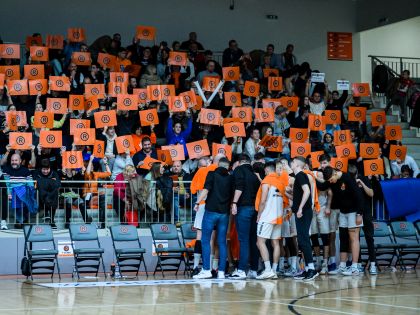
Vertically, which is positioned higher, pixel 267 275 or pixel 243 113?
pixel 243 113

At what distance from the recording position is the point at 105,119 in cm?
1811

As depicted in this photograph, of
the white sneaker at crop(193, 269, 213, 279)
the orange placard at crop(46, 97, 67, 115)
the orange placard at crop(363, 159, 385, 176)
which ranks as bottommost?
the white sneaker at crop(193, 269, 213, 279)

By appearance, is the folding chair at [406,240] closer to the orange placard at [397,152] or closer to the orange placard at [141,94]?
the orange placard at [397,152]

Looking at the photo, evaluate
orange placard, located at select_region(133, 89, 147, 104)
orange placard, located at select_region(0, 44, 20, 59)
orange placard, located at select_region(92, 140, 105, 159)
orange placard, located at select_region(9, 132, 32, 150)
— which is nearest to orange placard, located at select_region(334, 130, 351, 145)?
orange placard, located at select_region(133, 89, 147, 104)

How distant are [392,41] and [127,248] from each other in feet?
45.4

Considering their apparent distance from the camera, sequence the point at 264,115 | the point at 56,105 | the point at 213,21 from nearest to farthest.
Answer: the point at 56,105 < the point at 264,115 < the point at 213,21

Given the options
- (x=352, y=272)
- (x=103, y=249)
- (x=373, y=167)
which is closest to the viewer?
(x=352, y=272)

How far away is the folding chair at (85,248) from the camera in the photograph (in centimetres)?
1549

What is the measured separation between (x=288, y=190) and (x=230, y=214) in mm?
1182

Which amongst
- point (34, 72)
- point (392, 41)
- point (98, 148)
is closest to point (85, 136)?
point (98, 148)

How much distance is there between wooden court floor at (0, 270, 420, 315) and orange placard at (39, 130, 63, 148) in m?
3.20

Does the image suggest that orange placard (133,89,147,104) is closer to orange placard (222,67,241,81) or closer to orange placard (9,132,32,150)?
orange placard (222,67,241,81)

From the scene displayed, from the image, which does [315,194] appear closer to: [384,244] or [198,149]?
[384,244]

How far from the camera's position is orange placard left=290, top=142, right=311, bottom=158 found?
1922cm
